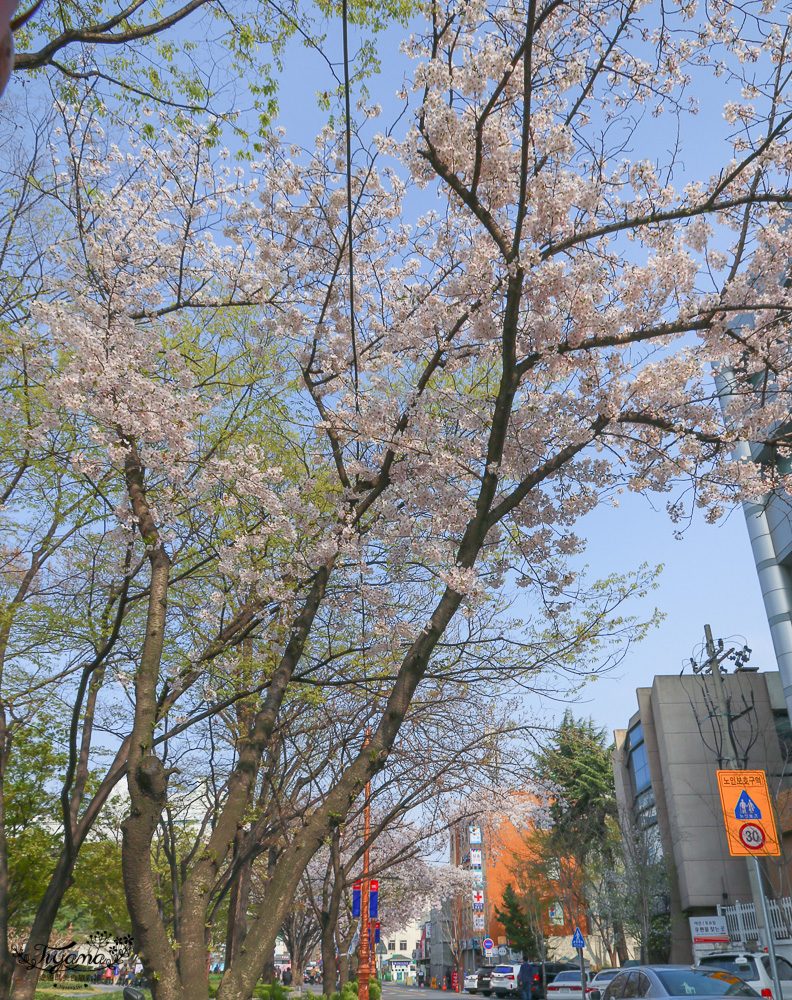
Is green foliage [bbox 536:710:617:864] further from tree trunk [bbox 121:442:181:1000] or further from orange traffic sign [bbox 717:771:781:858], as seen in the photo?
tree trunk [bbox 121:442:181:1000]

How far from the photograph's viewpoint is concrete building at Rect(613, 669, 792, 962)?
30672mm

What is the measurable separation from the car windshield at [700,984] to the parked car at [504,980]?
2941 cm

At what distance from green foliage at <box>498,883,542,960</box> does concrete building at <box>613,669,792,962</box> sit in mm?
12084

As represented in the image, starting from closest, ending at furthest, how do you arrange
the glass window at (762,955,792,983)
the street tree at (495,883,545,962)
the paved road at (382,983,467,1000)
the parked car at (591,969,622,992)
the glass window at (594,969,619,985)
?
the glass window at (762,955,792,983) < the parked car at (591,969,622,992) < the glass window at (594,969,619,985) < the paved road at (382,983,467,1000) < the street tree at (495,883,545,962)

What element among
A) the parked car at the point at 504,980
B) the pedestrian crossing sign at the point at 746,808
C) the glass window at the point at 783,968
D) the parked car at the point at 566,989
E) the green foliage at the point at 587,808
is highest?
the green foliage at the point at 587,808

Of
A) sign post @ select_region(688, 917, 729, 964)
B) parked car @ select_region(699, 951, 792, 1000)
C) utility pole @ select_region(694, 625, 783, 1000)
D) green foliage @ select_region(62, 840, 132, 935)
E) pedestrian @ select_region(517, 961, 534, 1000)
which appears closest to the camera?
utility pole @ select_region(694, 625, 783, 1000)

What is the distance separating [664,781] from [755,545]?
1272cm

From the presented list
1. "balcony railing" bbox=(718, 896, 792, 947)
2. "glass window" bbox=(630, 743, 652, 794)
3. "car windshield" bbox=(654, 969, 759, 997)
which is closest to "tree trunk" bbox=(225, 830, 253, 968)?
"car windshield" bbox=(654, 969, 759, 997)

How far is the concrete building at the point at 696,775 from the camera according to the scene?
3067cm

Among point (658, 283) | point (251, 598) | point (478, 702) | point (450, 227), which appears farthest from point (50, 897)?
point (658, 283)

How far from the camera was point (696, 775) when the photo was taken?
107 ft

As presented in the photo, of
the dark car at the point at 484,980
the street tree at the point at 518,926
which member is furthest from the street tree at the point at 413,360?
the street tree at the point at 518,926

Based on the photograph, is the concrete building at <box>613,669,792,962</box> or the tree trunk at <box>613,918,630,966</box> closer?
the concrete building at <box>613,669,792,962</box>

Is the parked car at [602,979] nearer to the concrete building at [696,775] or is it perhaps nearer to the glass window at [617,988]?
the concrete building at [696,775]
